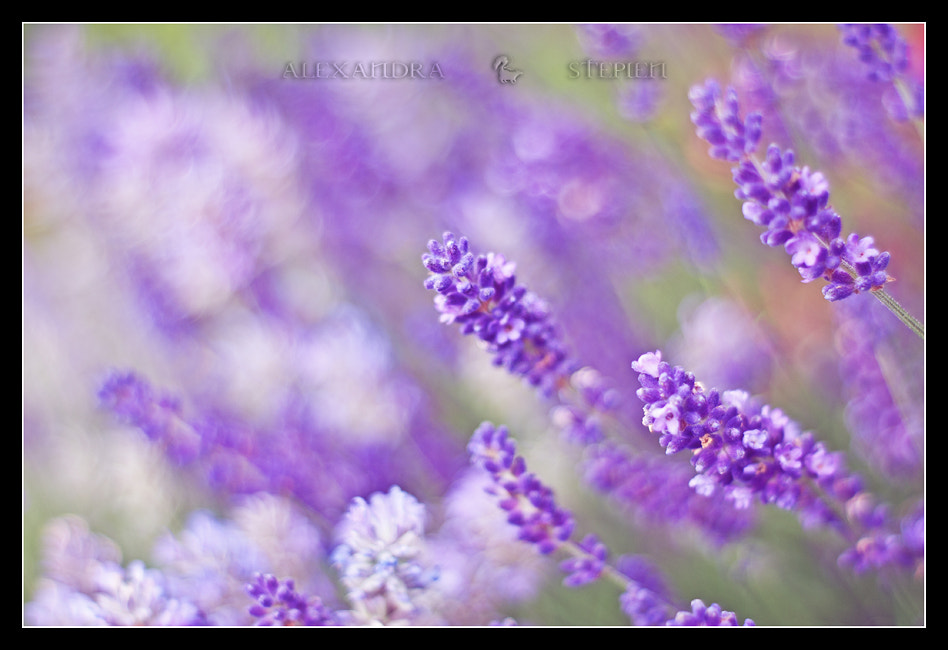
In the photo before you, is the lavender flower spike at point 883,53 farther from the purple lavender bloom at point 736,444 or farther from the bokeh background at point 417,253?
the purple lavender bloom at point 736,444

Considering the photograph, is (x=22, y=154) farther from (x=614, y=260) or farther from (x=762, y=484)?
(x=762, y=484)

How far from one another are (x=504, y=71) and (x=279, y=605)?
1.10 m

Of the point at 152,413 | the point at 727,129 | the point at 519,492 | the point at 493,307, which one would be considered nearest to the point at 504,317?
the point at 493,307

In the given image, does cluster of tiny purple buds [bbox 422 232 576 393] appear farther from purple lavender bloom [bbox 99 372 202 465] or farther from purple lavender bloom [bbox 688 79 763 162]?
purple lavender bloom [bbox 99 372 202 465]

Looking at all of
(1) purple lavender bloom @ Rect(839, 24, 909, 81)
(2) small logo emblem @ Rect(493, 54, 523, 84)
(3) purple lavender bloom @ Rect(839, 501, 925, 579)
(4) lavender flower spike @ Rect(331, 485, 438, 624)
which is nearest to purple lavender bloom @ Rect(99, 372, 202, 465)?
(4) lavender flower spike @ Rect(331, 485, 438, 624)

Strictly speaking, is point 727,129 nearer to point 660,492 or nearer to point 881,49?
point 881,49

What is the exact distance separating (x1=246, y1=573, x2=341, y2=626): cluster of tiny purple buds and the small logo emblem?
1061 millimetres

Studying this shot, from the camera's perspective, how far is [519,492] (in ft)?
3.20

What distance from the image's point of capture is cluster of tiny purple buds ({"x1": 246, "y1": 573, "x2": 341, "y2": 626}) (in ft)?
3.15

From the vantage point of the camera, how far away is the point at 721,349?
4.59 feet

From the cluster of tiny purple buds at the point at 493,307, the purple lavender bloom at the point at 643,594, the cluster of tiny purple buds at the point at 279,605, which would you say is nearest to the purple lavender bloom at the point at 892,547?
the purple lavender bloom at the point at 643,594

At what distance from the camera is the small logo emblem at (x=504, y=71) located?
154 centimetres

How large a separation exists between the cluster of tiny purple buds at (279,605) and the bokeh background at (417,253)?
37 centimetres

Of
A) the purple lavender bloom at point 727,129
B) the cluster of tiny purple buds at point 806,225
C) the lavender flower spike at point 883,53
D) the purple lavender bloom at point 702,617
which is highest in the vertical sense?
the lavender flower spike at point 883,53
